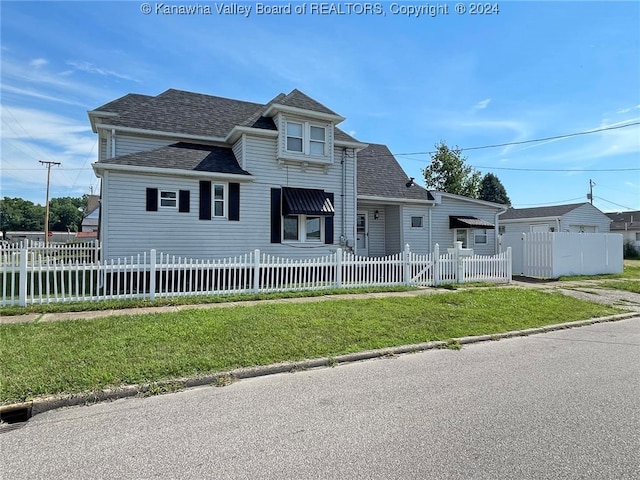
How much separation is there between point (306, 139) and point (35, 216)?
127 metres

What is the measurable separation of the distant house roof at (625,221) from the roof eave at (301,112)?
42.9m

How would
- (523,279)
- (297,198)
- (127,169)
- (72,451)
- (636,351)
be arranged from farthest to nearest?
1. (523,279)
2. (297,198)
3. (127,169)
4. (636,351)
5. (72,451)

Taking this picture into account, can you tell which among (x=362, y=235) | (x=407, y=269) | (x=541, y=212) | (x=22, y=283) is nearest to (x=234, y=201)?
(x=407, y=269)

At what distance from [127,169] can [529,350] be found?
1175cm

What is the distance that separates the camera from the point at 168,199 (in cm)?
1323

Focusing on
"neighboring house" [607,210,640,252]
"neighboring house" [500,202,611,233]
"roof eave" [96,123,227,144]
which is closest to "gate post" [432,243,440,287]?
"roof eave" [96,123,227,144]

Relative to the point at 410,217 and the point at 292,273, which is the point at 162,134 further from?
the point at 410,217

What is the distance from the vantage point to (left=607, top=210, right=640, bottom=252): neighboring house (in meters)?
46.4

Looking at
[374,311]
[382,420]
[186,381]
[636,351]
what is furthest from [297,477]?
[636,351]

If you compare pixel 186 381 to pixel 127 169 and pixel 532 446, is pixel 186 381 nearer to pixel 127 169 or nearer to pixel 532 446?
pixel 532 446

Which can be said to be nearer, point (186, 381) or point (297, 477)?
point (297, 477)

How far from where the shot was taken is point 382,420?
151 inches

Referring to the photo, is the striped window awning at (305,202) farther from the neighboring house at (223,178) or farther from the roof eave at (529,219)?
the roof eave at (529,219)

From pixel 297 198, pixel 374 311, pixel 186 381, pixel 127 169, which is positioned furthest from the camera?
pixel 297 198
